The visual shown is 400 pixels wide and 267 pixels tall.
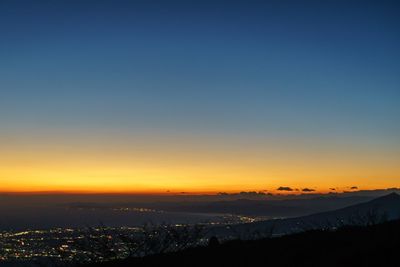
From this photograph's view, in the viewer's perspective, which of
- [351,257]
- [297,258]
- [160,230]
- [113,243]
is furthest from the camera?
[160,230]

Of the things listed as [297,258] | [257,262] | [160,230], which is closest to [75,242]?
[160,230]

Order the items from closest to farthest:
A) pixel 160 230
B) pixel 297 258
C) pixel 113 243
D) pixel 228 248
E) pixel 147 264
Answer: pixel 297 258
pixel 147 264
pixel 228 248
pixel 113 243
pixel 160 230

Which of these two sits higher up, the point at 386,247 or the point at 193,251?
the point at 386,247

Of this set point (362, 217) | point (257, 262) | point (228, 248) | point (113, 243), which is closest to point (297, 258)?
point (257, 262)

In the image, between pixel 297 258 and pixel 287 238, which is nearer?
pixel 297 258

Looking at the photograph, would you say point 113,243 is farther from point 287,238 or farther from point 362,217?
point 362,217

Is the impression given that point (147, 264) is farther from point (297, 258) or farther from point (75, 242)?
point (297, 258)
